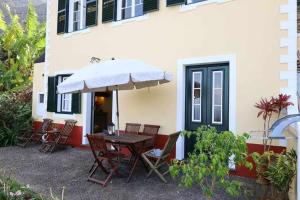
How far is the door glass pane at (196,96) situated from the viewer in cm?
764

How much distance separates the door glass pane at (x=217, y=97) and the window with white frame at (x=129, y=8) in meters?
3.26

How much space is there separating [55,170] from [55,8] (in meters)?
7.15

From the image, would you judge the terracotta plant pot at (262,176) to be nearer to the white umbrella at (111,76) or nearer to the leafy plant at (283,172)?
the leafy plant at (283,172)

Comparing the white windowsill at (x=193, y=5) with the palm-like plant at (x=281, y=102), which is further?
the white windowsill at (x=193, y=5)

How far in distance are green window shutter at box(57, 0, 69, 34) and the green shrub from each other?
352 centimetres

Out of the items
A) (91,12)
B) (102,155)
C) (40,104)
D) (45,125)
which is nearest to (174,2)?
(91,12)

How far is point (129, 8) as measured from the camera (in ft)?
30.8

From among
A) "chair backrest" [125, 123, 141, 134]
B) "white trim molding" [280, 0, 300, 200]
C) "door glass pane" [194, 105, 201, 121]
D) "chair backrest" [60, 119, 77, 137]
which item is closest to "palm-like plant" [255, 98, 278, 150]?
"white trim molding" [280, 0, 300, 200]

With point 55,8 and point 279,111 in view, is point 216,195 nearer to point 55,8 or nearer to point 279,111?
point 279,111

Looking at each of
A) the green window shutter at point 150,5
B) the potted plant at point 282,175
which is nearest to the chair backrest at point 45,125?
the green window shutter at point 150,5

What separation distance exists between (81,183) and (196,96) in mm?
3507

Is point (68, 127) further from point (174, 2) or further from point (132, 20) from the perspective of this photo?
point (174, 2)

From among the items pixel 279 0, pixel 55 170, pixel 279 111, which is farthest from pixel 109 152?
pixel 279 0

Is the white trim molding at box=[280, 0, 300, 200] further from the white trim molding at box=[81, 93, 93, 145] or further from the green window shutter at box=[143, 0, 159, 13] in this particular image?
the white trim molding at box=[81, 93, 93, 145]
